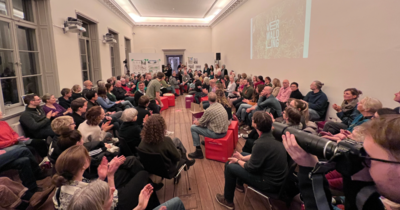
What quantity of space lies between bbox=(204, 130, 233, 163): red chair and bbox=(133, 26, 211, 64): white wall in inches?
484

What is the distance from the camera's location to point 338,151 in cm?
84

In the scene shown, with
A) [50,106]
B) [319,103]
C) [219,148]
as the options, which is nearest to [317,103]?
[319,103]

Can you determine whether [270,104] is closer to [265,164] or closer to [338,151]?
[265,164]

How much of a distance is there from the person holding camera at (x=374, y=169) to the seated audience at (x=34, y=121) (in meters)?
3.79

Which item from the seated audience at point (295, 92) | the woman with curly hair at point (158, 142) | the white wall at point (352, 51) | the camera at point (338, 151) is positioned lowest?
the woman with curly hair at point (158, 142)

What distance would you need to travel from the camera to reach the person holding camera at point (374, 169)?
0.65m

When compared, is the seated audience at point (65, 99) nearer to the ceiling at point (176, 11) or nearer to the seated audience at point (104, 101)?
the seated audience at point (104, 101)

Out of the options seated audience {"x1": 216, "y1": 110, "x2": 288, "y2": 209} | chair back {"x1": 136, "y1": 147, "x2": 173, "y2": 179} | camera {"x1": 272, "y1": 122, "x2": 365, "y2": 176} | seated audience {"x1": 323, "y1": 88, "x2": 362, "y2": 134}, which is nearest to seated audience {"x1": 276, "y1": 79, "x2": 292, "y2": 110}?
seated audience {"x1": 323, "y1": 88, "x2": 362, "y2": 134}

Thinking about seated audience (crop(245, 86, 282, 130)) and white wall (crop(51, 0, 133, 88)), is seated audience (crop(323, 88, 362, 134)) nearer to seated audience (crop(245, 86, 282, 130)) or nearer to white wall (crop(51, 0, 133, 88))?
seated audience (crop(245, 86, 282, 130))

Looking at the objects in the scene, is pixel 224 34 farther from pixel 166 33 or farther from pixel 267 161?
pixel 267 161

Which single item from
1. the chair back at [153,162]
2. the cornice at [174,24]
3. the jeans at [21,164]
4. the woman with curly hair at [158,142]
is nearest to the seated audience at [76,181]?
the chair back at [153,162]

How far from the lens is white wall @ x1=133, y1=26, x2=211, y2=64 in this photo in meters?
14.4

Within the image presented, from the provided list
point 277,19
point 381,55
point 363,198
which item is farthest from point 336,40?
point 363,198

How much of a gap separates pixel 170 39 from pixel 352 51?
12555 millimetres
